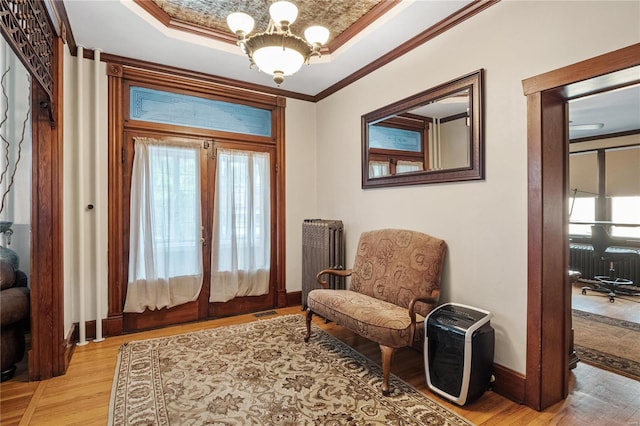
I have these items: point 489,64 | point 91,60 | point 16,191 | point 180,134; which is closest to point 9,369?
point 16,191

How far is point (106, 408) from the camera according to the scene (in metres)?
2.18

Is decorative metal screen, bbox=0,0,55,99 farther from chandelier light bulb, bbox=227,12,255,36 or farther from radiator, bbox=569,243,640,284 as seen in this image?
radiator, bbox=569,243,640,284

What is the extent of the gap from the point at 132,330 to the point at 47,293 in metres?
1.20

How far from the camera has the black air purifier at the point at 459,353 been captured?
2158 mm

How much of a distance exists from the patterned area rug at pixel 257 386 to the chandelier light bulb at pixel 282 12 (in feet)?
8.04

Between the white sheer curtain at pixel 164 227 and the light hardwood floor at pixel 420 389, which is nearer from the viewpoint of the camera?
the light hardwood floor at pixel 420 389

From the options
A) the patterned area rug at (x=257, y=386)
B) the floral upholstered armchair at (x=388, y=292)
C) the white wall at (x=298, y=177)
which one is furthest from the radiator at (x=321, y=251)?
the patterned area rug at (x=257, y=386)

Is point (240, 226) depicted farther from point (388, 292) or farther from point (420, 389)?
point (420, 389)

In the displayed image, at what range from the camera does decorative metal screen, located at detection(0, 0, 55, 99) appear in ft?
5.03

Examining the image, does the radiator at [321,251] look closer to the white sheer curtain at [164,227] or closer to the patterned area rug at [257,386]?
the patterned area rug at [257,386]

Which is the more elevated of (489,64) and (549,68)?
(489,64)

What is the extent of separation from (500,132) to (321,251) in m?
2.28

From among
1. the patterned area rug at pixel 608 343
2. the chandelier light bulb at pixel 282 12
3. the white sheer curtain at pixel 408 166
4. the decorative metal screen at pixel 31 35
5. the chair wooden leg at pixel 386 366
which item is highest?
the chandelier light bulb at pixel 282 12

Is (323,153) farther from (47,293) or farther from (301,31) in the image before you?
(47,293)
